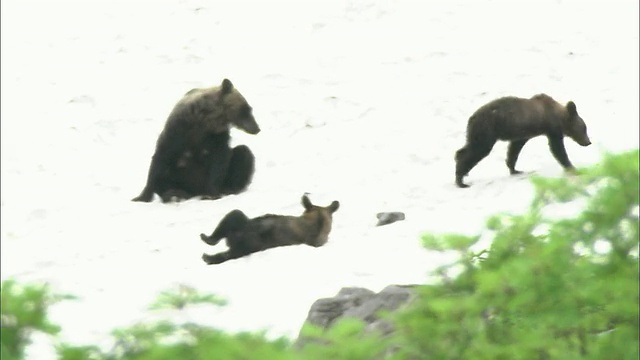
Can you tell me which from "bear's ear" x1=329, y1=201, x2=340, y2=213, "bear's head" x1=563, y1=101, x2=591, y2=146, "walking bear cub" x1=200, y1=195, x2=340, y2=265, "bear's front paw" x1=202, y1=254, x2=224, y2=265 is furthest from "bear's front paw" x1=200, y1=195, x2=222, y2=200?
"bear's head" x1=563, y1=101, x2=591, y2=146

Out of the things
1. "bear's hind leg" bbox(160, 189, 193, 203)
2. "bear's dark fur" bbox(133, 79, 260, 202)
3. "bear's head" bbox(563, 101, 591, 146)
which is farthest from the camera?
"bear's dark fur" bbox(133, 79, 260, 202)

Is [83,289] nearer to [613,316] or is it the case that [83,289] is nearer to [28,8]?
[613,316]

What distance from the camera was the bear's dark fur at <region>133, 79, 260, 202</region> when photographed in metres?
12.2

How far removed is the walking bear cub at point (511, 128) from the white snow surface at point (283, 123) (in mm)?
241

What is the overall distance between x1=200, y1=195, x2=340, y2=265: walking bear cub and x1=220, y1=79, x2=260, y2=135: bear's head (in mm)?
2814

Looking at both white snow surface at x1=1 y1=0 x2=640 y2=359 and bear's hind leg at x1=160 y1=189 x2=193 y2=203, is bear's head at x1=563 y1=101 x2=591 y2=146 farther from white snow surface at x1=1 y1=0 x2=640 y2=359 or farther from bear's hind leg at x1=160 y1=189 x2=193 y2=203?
bear's hind leg at x1=160 y1=189 x2=193 y2=203

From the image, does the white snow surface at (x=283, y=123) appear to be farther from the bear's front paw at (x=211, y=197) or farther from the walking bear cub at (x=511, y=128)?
the walking bear cub at (x=511, y=128)

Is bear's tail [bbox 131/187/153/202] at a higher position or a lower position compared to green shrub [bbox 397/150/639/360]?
lower

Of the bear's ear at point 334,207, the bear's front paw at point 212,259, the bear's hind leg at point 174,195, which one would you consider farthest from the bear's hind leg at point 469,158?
the bear's front paw at point 212,259

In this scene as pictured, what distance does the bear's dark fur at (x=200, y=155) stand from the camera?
12.2 m

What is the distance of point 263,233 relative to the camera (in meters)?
9.49

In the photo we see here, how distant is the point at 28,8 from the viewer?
18625 mm

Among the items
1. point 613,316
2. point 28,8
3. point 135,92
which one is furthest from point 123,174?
point 613,316

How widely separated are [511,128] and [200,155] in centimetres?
319
